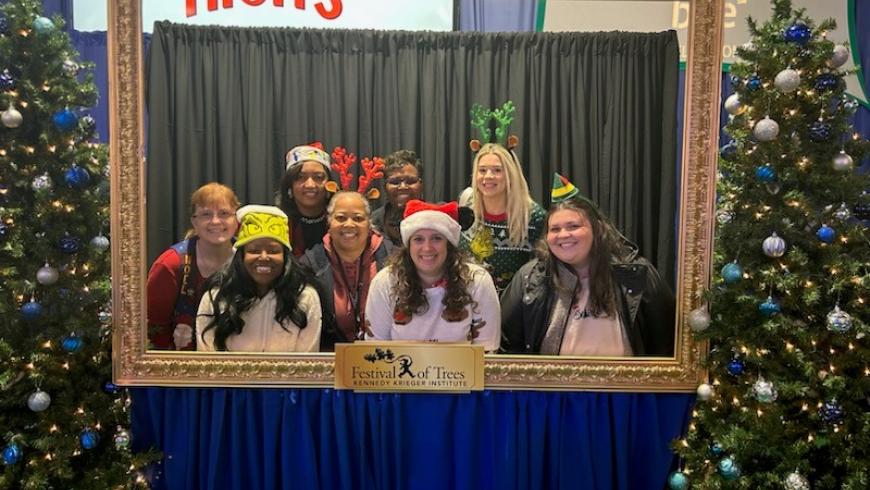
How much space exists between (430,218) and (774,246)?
1182 mm

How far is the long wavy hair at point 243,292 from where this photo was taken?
7.45 ft

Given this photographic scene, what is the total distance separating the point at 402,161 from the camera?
7.39 feet

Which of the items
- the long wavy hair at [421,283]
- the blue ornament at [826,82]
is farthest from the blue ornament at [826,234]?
the long wavy hair at [421,283]

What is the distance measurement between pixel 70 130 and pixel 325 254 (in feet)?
3.14

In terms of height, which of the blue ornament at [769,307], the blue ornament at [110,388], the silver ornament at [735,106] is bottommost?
the blue ornament at [110,388]

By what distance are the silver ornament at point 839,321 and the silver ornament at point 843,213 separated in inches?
11.4

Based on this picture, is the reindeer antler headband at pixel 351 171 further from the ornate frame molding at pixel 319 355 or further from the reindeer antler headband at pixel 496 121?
the ornate frame molding at pixel 319 355

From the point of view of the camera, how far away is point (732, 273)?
2.03m

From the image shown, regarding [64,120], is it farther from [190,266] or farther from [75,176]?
[190,266]

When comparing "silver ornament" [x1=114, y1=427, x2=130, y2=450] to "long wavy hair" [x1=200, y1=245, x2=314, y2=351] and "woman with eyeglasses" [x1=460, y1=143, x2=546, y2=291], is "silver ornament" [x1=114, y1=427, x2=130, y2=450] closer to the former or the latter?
"long wavy hair" [x1=200, y1=245, x2=314, y2=351]

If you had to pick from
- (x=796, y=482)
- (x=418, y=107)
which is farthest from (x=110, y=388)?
(x=796, y=482)

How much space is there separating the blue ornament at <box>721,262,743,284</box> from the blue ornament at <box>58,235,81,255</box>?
2.25 metres

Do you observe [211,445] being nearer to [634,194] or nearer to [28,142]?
[28,142]

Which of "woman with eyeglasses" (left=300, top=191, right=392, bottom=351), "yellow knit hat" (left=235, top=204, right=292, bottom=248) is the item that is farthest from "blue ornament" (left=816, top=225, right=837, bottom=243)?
"yellow knit hat" (left=235, top=204, right=292, bottom=248)
